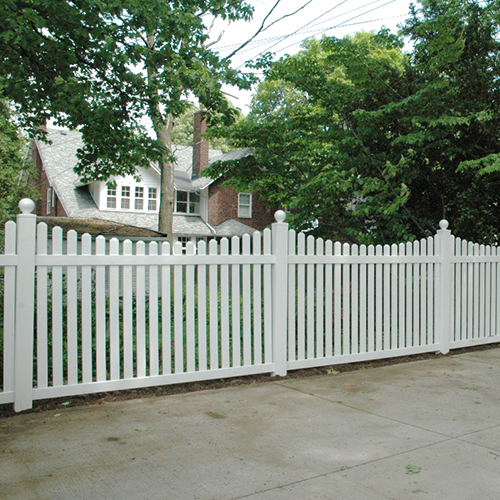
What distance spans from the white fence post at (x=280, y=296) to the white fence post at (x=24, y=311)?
254 cm

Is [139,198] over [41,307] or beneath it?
over

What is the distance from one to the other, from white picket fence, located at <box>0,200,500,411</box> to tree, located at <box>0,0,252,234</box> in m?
3.86

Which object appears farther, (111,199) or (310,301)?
(111,199)

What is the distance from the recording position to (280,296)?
5898 mm

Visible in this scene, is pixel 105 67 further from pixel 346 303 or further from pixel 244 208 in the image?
pixel 244 208

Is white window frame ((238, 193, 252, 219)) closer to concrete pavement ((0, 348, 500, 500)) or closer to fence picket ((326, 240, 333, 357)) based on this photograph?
fence picket ((326, 240, 333, 357))

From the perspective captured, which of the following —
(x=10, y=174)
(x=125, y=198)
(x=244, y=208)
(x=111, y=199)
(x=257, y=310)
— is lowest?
(x=257, y=310)

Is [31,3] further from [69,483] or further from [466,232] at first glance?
[466,232]

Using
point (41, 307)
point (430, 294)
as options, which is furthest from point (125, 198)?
point (41, 307)

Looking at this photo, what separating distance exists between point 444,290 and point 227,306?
3.52 meters

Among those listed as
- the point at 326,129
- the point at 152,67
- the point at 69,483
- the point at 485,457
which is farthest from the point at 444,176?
the point at 69,483

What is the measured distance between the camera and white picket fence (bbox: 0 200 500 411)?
180 inches

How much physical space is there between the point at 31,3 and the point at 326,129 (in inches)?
244

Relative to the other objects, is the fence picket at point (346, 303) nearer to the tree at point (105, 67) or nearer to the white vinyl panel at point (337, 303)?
the white vinyl panel at point (337, 303)
